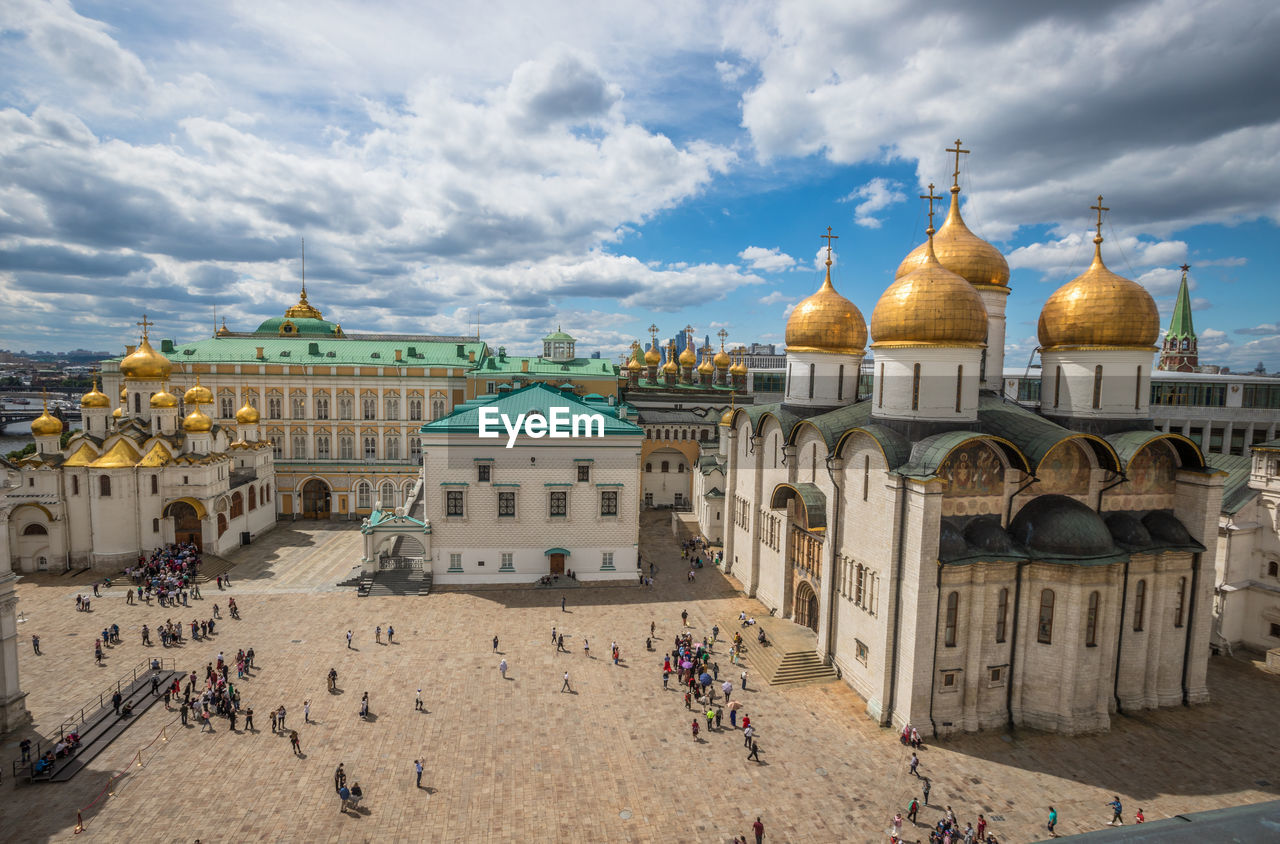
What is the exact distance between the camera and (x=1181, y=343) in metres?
59.7

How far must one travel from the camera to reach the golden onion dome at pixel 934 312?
2219 centimetres

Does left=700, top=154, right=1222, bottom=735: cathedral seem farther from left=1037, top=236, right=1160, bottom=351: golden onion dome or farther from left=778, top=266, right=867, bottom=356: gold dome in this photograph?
left=778, top=266, right=867, bottom=356: gold dome

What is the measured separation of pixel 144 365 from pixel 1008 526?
45.7 meters

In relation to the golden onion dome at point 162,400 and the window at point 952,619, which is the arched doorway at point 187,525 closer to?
the golden onion dome at point 162,400

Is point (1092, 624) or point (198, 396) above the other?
point (198, 396)

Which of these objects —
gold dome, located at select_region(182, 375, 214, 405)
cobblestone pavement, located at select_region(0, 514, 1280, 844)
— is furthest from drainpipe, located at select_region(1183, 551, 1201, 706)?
gold dome, located at select_region(182, 375, 214, 405)

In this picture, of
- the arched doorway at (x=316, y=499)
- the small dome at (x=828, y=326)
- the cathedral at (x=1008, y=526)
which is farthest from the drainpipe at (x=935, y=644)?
the arched doorway at (x=316, y=499)

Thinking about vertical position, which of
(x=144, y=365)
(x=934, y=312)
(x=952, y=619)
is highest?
(x=934, y=312)

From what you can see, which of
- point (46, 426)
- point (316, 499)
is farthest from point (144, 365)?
point (316, 499)

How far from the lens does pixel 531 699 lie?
22.2 m

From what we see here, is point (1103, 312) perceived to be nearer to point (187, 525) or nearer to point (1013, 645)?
point (1013, 645)

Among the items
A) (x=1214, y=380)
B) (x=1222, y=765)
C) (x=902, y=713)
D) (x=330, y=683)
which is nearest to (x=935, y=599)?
(x=902, y=713)

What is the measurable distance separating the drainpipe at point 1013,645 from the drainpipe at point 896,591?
3561mm

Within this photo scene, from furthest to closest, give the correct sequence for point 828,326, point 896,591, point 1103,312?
1. point 828,326
2. point 1103,312
3. point 896,591
